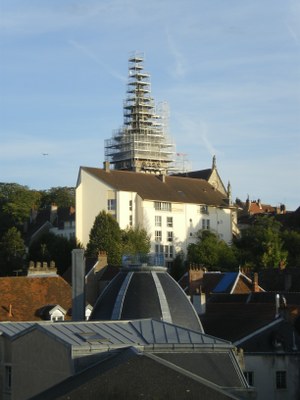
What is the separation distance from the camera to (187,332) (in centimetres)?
3120

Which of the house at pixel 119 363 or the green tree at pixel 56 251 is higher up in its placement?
the green tree at pixel 56 251

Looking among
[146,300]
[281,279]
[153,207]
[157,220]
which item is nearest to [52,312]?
[146,300]

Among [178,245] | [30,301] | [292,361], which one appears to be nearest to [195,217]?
[178,245]

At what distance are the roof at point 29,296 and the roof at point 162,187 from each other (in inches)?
2267

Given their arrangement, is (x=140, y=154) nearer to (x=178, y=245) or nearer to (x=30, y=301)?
(x=178, y=245)

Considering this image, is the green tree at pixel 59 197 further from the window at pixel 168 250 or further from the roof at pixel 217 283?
the roof at pixel 217 283

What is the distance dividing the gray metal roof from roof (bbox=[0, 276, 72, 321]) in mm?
19838

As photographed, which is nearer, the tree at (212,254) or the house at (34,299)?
the house at (34,299)

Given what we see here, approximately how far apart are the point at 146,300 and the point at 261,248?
63529 millimetres

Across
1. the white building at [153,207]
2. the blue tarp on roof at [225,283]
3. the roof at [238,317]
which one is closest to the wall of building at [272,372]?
the roof at [238,317]

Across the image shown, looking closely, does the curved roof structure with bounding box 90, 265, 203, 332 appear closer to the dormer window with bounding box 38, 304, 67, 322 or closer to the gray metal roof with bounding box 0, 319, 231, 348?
the gray metal roof with bounding box 0, 319, 231, 348

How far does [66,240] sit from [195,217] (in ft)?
62.8

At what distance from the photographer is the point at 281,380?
4450 centimetres

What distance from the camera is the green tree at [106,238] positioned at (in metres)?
99.9
